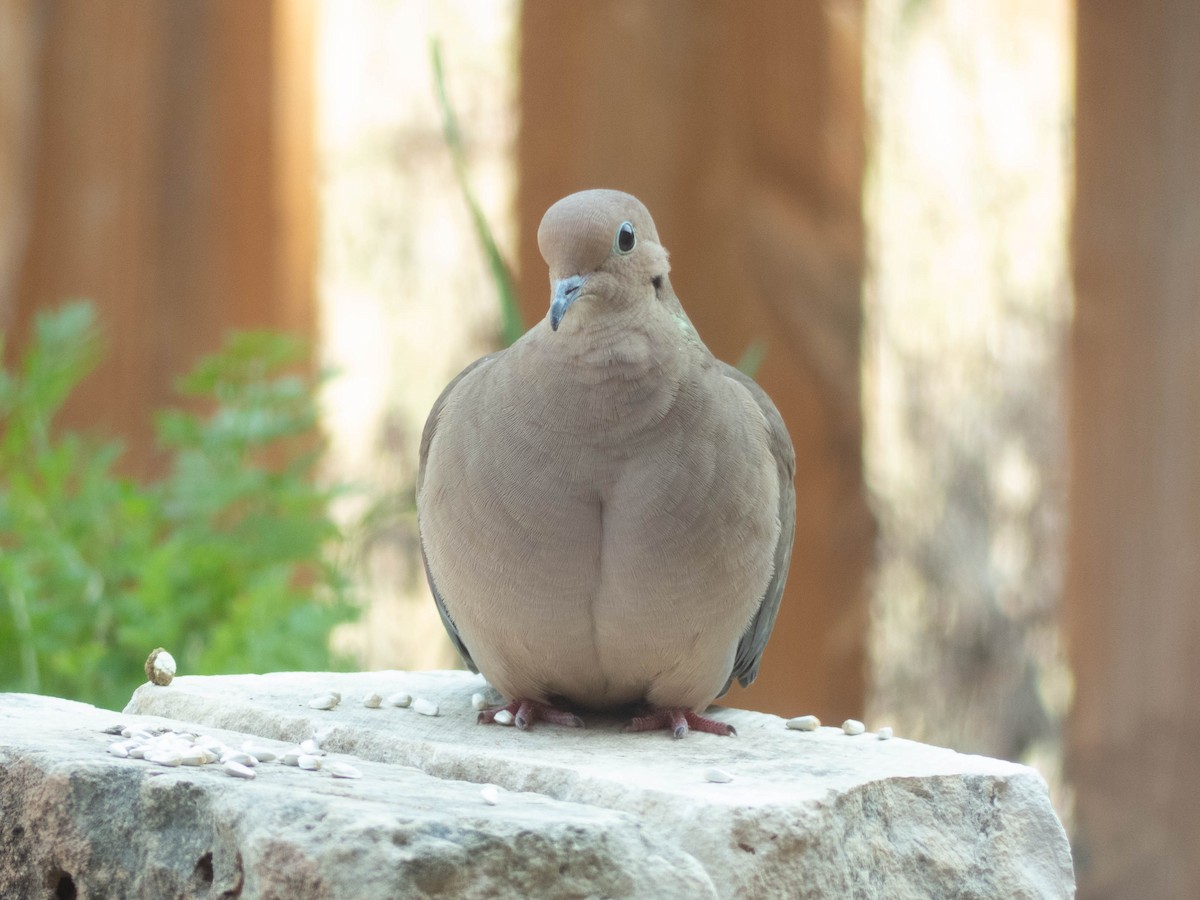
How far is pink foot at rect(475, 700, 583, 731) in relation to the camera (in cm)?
278

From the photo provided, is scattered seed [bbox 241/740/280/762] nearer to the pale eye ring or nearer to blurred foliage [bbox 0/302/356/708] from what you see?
the pale eye ring

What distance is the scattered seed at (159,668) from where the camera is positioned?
113 inches

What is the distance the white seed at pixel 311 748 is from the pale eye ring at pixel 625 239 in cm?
98

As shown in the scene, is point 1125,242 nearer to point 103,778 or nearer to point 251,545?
point 251,545

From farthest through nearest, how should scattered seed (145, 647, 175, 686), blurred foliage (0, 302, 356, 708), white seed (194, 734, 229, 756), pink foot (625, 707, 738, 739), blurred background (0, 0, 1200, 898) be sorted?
blurred foliage (0, 302, 356, 708), blurred background (0, 0, 1200, 898), scattered seed (145, 647, 175, 686), pink foot (625, 707, 738, 739), white seed (194, 734, 229, 756)

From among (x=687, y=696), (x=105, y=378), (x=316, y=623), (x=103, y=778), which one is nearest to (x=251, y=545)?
(x=316, y=623)

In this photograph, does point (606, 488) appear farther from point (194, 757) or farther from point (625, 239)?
point (194, 757)

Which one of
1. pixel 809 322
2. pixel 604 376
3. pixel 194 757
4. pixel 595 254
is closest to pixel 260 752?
pixel 194 757

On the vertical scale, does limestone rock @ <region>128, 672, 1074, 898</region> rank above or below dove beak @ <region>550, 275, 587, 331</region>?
below

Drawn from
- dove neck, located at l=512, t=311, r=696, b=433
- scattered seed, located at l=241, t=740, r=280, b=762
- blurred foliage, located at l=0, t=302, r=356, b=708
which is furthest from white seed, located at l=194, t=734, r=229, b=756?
blurred foliage, located at l=0, t=302, r=356, b=708

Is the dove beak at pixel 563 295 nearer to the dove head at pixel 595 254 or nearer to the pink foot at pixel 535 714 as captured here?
the dove head at pixel 595 254

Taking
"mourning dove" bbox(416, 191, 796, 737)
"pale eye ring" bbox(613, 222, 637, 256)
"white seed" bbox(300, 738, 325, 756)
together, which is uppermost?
"pale eye ring" bbox(613, 222, 637, 256)

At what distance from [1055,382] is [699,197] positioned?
3.97 ft

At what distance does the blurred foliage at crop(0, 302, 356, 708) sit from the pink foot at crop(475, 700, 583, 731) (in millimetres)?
1072
